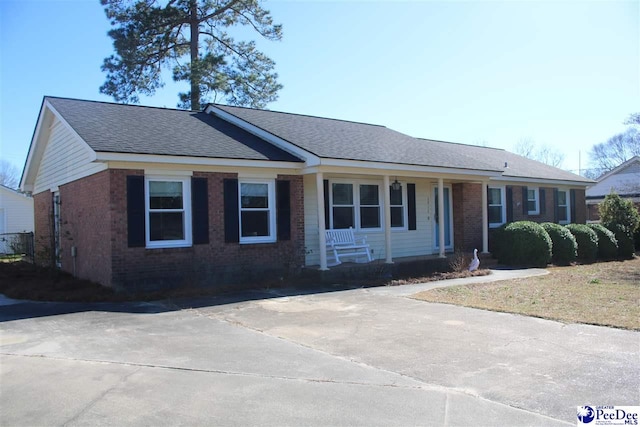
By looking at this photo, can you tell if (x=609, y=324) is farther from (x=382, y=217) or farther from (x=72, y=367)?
(x=382, y=217)

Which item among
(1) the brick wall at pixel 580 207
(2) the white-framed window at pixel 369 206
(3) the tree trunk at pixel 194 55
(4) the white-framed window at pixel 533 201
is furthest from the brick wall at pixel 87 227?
(1) the brick wall at pixel 580 207

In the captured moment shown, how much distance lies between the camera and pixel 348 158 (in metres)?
12.9

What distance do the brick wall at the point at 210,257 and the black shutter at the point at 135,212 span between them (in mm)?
89

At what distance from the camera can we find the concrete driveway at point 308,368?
4484 mm

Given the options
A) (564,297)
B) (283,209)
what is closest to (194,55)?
(283,209)

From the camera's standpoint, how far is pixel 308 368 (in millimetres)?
5766

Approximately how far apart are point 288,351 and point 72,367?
97.4 inches

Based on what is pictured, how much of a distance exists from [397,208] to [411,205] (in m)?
0.56

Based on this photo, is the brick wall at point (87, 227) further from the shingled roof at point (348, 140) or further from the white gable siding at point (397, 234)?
the white gable siding at point (397, 234)

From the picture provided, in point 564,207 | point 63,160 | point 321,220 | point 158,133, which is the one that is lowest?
point 321,220

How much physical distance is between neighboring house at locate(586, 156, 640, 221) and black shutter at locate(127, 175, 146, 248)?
3301 cm

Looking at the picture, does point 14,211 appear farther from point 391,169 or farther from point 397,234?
point 391,169

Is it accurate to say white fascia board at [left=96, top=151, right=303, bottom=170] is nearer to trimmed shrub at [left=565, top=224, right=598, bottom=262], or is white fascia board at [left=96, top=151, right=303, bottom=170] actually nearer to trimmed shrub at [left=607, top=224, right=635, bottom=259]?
trimmed shrub at [left=565, top=224, right=598, bottom=262]

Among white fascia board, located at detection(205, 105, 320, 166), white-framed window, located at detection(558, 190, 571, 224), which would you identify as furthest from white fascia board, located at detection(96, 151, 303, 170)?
white-framed window, located at detection(558, 190, 571, 224)
